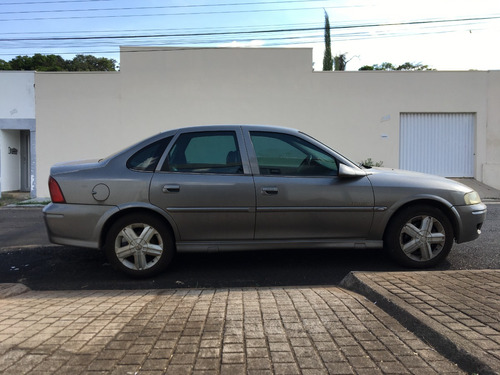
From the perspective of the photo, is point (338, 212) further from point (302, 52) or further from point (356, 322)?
point (302, 52)

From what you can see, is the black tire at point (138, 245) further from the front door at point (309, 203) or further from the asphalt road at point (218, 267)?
the front door at point (309, 203)

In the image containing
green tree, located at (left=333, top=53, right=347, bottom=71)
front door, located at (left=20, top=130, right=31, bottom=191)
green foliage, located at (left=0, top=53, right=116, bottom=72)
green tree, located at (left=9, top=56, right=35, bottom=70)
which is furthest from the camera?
green tree, located at (left=9, top=56, right=35, bottom=70)

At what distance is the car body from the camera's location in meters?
4.57

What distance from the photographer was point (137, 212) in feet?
15.1

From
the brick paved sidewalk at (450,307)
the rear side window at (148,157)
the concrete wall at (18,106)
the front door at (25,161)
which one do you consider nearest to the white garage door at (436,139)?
the brick paved sidewalk at (450,307)

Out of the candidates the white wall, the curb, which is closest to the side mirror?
the curb

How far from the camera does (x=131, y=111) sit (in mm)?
15109

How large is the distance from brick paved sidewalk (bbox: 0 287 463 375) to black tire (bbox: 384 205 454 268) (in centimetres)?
120

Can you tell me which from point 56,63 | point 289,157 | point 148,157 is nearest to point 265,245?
point 289,157

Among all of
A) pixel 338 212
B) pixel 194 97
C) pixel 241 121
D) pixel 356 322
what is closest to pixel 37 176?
pixel 194 97

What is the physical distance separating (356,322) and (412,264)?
75.3 inches

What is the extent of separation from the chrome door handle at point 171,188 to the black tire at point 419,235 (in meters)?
2.47

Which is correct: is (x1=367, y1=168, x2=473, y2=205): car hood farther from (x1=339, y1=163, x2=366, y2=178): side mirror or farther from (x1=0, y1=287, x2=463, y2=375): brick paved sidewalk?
(x1=0, y1=287, x2=463, y2=375): brick paved sidewalk

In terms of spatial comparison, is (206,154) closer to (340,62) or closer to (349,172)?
(349,172)
